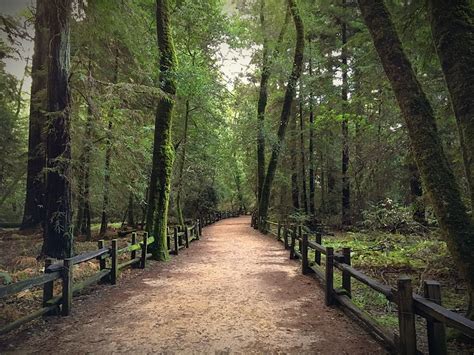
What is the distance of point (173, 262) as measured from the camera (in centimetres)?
1216

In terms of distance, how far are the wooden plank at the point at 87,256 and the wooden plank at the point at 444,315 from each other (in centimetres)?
576

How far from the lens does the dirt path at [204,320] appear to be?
4996mm

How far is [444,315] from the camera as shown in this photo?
138 inches

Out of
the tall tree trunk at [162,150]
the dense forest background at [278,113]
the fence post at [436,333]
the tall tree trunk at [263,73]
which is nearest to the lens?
the fence post at [436,333]

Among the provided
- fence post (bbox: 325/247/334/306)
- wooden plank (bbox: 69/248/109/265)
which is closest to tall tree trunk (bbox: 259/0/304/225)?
fence post (bbox: 325/247/334/306)

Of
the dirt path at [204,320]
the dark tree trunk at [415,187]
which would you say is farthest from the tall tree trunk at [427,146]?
the dark tree trunk at [415,187]

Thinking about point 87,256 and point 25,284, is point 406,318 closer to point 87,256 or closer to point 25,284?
point 25,284

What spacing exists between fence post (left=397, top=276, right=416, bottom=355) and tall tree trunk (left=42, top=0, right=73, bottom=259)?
8279 mm

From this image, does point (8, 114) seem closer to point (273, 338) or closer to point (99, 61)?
point (99, 61)

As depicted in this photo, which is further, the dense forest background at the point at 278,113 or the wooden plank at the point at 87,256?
the wooden plank at the point at 87,256

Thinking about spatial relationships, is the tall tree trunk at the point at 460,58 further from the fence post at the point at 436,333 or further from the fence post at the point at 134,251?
the fence post at the point at 134,251

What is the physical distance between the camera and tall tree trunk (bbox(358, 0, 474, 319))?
4.79 meters

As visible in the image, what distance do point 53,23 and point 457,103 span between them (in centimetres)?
971

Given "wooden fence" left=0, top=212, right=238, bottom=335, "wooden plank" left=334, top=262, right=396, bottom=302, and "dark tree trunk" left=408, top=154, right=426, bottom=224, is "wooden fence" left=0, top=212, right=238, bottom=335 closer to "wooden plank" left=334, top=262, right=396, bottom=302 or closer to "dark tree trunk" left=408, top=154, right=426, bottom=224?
"wooden plank" left=334, top=262, right=396, bottom=302
